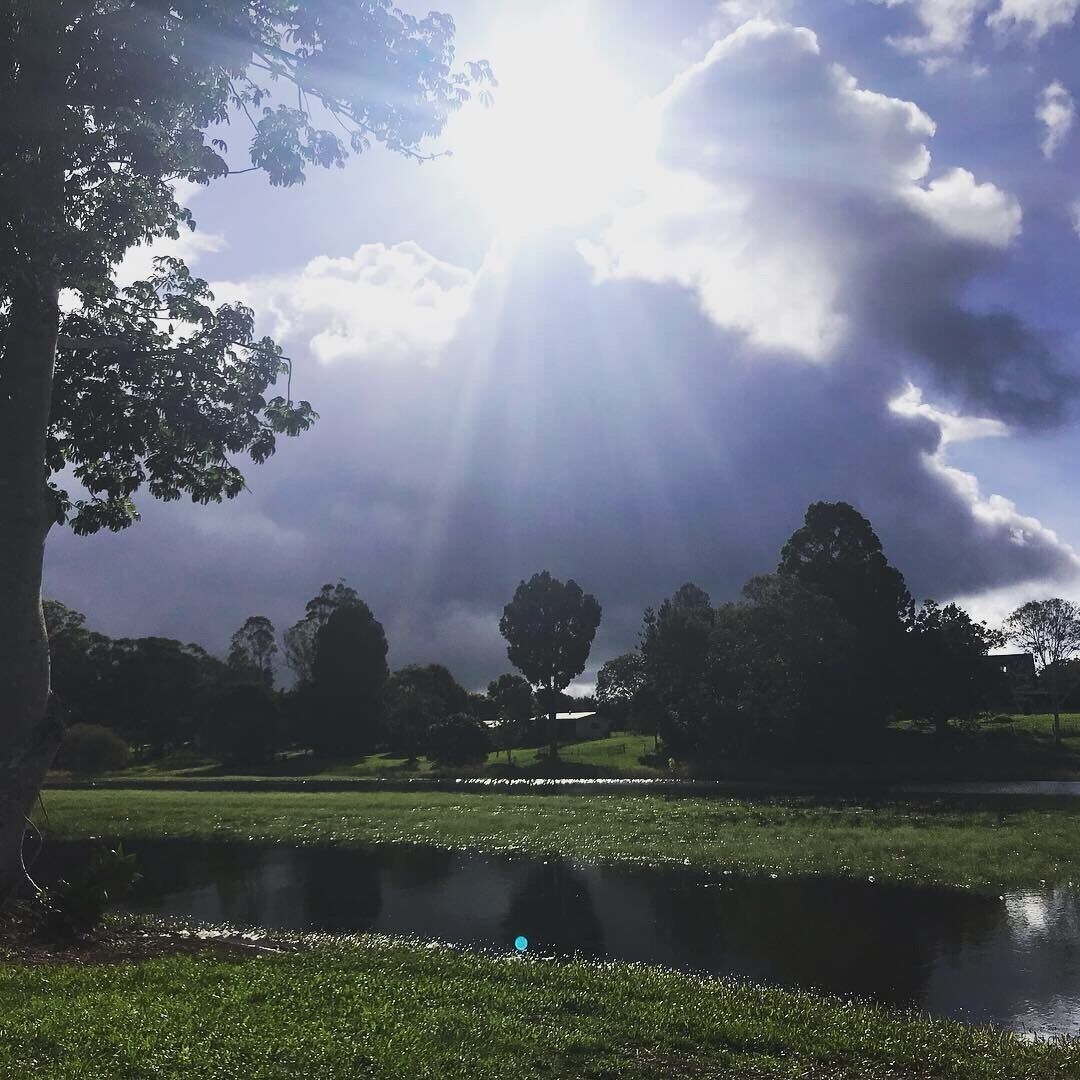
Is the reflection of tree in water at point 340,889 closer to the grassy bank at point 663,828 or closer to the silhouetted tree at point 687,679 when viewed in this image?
the grassy bank at point 663,828

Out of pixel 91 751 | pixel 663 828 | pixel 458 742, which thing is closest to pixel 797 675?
pixel 458 742

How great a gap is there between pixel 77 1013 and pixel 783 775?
54833 mm

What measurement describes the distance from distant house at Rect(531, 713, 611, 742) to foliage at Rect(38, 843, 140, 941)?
101m

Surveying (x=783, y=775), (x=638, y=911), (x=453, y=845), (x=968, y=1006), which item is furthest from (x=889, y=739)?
(x=968, y=1006)

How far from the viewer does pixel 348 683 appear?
8862cm

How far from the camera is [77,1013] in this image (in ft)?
27.6

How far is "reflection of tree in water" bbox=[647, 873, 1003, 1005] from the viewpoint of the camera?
45.9 ft

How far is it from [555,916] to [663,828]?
1203 cm

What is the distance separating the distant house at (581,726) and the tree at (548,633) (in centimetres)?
3168

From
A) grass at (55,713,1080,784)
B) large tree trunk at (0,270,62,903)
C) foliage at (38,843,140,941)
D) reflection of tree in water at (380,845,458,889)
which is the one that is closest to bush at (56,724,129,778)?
grass at (55,713,1080,784)

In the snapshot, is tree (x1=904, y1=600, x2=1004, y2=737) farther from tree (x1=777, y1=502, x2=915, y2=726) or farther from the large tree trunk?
the large tree trunk

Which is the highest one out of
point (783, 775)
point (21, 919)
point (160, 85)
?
point (160, 85)

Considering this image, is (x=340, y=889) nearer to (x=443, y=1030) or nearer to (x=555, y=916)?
(x=555, y=916)

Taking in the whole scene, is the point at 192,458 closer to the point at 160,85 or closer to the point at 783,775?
the point at 160,85
